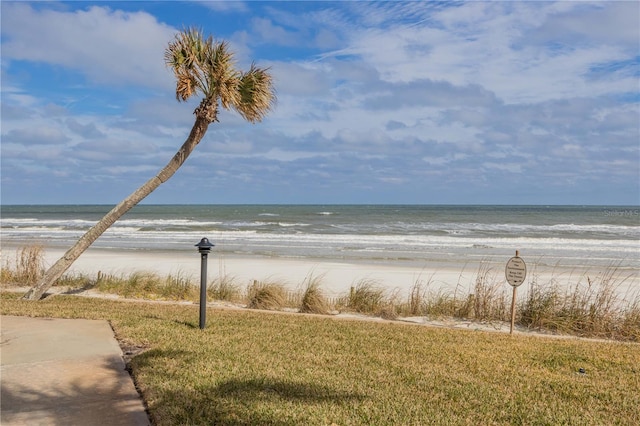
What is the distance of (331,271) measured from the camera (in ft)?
59.3

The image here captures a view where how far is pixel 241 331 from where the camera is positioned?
7.61m

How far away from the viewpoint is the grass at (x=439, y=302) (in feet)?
30.7

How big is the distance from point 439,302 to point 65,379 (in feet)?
A: 23.8

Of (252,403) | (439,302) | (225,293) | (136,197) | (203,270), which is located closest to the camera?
(252,403)

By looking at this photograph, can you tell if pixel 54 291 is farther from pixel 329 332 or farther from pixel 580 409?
pixel 580 409

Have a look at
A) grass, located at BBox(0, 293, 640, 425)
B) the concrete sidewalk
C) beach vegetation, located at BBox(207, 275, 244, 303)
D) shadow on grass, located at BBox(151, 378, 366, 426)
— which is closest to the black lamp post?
grass, located at BBox(0, 293, 640, 425)

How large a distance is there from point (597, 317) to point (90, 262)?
1681cm

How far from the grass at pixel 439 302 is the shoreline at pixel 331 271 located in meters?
1.94

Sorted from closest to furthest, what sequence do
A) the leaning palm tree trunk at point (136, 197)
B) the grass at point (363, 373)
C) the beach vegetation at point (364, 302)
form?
the grass at point (363, 373) → the leaning palm tree trunk at point (136, 197) → the beach vegetation at point (364, 302)

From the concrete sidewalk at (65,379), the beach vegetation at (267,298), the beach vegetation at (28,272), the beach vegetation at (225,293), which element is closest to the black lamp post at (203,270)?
the concrete sidewalk at (65,379)

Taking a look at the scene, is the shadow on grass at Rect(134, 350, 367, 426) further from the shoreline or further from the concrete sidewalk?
the shoreline

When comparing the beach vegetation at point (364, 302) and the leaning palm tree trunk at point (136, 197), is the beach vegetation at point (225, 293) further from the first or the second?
the leaning palm tree trunk at point (136, 197)

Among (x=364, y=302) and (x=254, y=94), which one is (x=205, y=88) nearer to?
(x=254, y=94)

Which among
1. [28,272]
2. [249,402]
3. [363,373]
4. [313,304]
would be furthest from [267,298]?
[28,272]
